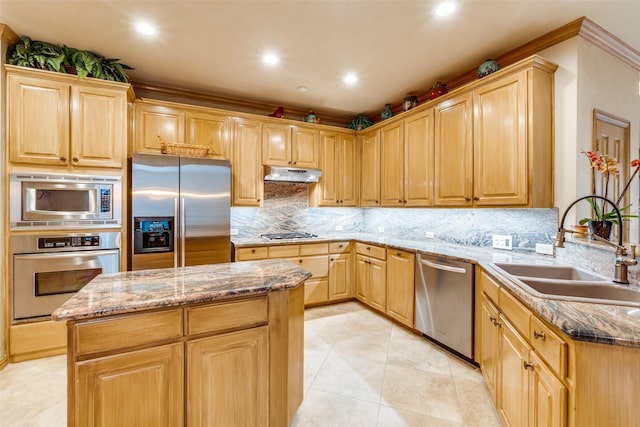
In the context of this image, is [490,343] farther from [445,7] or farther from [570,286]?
[445,7]

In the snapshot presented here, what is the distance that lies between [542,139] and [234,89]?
11.0ft

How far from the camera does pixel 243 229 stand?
388cm

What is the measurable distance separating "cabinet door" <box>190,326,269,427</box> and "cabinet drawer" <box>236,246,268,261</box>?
1913 mm

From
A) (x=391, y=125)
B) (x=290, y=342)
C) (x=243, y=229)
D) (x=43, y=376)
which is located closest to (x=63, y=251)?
(x=43, y=376)

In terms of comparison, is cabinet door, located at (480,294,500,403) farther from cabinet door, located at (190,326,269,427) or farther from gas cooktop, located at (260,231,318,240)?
gas cooktop, located at (260,231,318,240)

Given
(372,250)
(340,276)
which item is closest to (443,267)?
(372,250)

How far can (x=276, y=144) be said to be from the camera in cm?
376

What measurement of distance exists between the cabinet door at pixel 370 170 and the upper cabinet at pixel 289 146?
0.78 metres

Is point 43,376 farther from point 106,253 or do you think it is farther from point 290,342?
point 290,342

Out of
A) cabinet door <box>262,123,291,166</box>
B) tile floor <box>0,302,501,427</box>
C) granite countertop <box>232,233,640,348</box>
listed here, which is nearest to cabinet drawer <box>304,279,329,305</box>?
tile floor <box>0,302,501,427</box>

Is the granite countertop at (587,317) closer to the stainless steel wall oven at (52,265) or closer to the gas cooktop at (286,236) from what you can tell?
the gas cooktop at (286,236)

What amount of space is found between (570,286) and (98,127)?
3985 millimetres

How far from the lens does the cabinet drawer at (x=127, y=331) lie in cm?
113

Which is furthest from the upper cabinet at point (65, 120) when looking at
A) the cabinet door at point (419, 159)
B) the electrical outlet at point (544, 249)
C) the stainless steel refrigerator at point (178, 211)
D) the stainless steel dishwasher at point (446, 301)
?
the electrical outlet at point (544, 249)
